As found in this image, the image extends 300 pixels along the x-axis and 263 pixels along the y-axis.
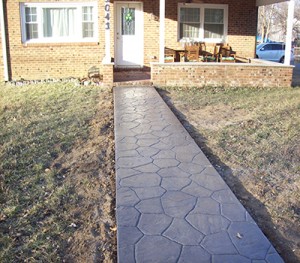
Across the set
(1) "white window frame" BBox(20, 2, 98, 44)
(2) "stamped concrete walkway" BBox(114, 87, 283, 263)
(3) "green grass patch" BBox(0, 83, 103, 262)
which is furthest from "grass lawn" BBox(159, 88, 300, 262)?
(1) "white window frame" BBox(20, 2, 98, 44)

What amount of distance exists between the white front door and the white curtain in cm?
159

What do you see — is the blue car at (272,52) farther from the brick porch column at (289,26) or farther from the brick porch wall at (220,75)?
the brick porch wall at (220,75)

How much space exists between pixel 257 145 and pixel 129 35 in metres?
9.05

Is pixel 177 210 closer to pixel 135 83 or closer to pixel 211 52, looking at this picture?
pixel 135 83

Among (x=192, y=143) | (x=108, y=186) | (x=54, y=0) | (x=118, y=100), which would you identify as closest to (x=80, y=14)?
(x=54, y=0)

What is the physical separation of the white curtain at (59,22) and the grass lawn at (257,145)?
4.73m

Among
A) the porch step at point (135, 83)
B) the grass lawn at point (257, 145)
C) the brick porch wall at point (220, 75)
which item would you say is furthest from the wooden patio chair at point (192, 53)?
the grass lawn at point (257, 145)

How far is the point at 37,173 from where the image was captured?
492cm

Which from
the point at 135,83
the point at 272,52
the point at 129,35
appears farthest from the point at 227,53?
the point at 272,52

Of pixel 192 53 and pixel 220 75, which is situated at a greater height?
pixel 192 53

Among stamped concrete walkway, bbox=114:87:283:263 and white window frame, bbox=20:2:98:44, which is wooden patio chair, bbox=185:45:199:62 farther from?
stamped concrete walkway, bbox=114:87:283:263

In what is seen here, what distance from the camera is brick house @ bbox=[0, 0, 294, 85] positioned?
1328 centimetres

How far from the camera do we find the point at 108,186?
14.8ft

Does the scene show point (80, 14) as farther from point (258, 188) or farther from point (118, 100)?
point (258, 188)
